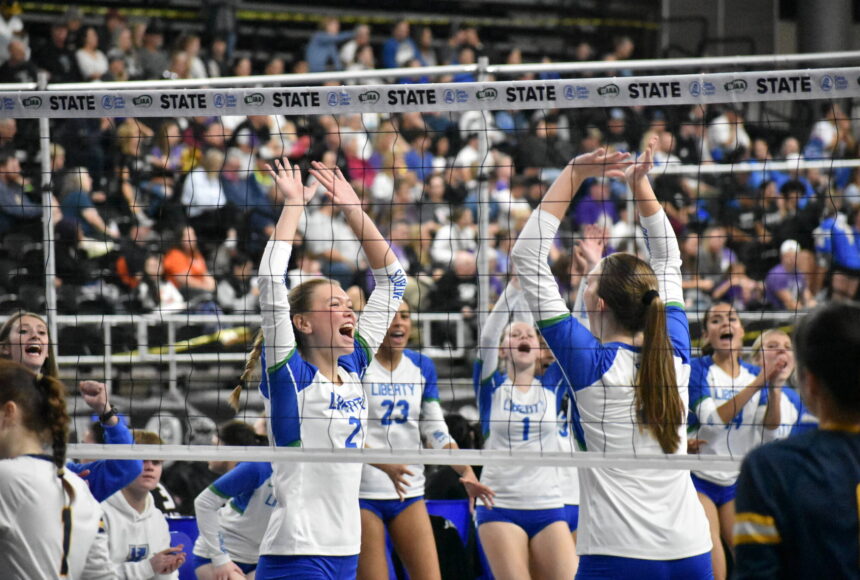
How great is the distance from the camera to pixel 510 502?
5738 millimetres

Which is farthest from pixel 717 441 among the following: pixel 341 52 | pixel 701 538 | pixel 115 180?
pixel 341 52

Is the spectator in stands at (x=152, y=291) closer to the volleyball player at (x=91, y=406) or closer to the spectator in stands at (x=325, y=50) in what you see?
the volleyball player at (x=91, y=406)

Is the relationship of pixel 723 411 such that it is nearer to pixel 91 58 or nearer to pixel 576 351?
pixel 576 351

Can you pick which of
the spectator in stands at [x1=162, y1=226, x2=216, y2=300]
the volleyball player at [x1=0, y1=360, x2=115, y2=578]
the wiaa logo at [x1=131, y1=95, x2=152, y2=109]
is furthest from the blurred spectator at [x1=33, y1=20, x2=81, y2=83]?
the volleyball player at [x1=0, y1=360, x2=115, y2=578]

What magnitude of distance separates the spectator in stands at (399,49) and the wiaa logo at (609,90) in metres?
11.2

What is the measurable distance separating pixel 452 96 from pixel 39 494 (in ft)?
7.62

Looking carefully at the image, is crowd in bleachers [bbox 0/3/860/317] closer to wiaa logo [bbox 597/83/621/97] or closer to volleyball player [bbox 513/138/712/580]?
wiaa logo [bbox 597/83/621/97]

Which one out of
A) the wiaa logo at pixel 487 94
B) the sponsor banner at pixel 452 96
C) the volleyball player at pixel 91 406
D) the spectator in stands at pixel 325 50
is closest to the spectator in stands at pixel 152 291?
the volleyball player at pixel 91 406

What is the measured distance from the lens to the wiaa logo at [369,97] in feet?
14.5

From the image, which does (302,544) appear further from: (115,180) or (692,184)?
(692,184)

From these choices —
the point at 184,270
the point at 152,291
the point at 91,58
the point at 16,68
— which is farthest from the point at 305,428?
the point at 91,58

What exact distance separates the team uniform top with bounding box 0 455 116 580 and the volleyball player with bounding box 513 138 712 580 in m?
1.71

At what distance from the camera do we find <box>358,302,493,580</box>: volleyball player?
5223mm

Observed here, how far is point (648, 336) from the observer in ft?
12.5
